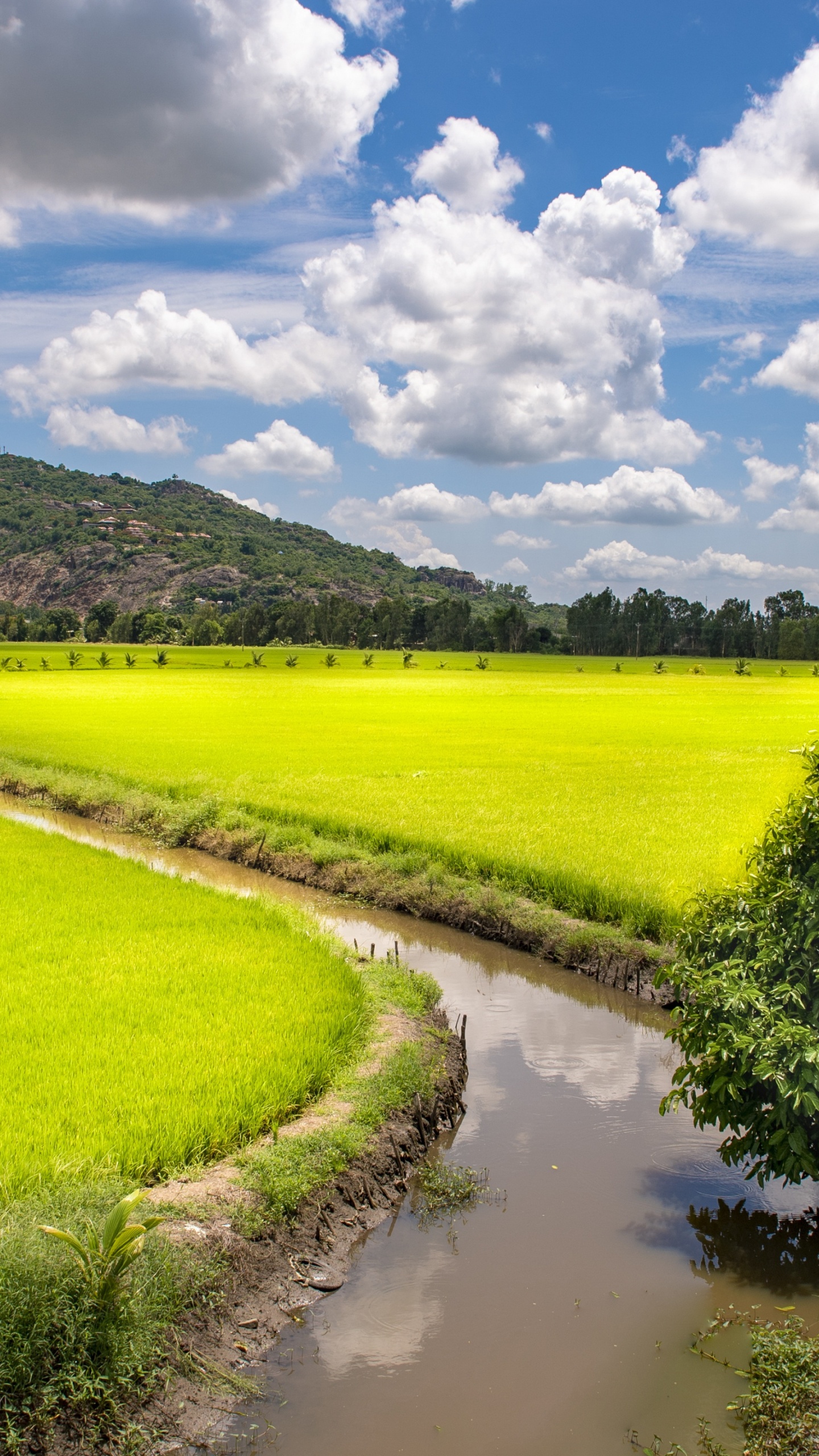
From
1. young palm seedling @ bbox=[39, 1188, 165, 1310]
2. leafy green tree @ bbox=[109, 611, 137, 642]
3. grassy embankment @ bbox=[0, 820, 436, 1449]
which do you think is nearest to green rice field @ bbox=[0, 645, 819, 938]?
grassy embankment @ bbox=[0, 820, 436, 1449]

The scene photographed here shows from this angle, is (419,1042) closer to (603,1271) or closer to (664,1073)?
(664,1073)

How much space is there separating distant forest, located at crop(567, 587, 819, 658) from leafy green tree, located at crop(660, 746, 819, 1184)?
506 ft

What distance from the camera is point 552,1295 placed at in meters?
5.46

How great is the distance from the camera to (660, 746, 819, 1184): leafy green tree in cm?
529

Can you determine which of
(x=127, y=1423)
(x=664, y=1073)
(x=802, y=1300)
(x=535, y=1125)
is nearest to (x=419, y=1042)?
(x=535, y=1125)

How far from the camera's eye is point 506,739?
3409 cm

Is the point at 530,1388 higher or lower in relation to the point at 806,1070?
lower

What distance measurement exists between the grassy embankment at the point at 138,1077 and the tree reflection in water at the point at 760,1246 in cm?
258

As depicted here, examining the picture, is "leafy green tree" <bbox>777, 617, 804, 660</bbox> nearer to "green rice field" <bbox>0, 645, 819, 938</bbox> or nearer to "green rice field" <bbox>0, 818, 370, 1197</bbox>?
"green rice field" <bbox>0, 645, 819, 938</bbox>

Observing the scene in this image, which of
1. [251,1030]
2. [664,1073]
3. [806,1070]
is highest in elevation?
[806,1070]

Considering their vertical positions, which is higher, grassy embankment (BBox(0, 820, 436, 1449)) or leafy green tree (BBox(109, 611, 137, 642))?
leafy green tree (BBox(109, 611, 137, 642))

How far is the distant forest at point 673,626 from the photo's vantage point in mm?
153250

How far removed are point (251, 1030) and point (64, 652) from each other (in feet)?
376

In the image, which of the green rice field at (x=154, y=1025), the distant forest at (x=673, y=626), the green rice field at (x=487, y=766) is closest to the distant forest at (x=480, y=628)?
the distant forest at (x=673, y=626)
